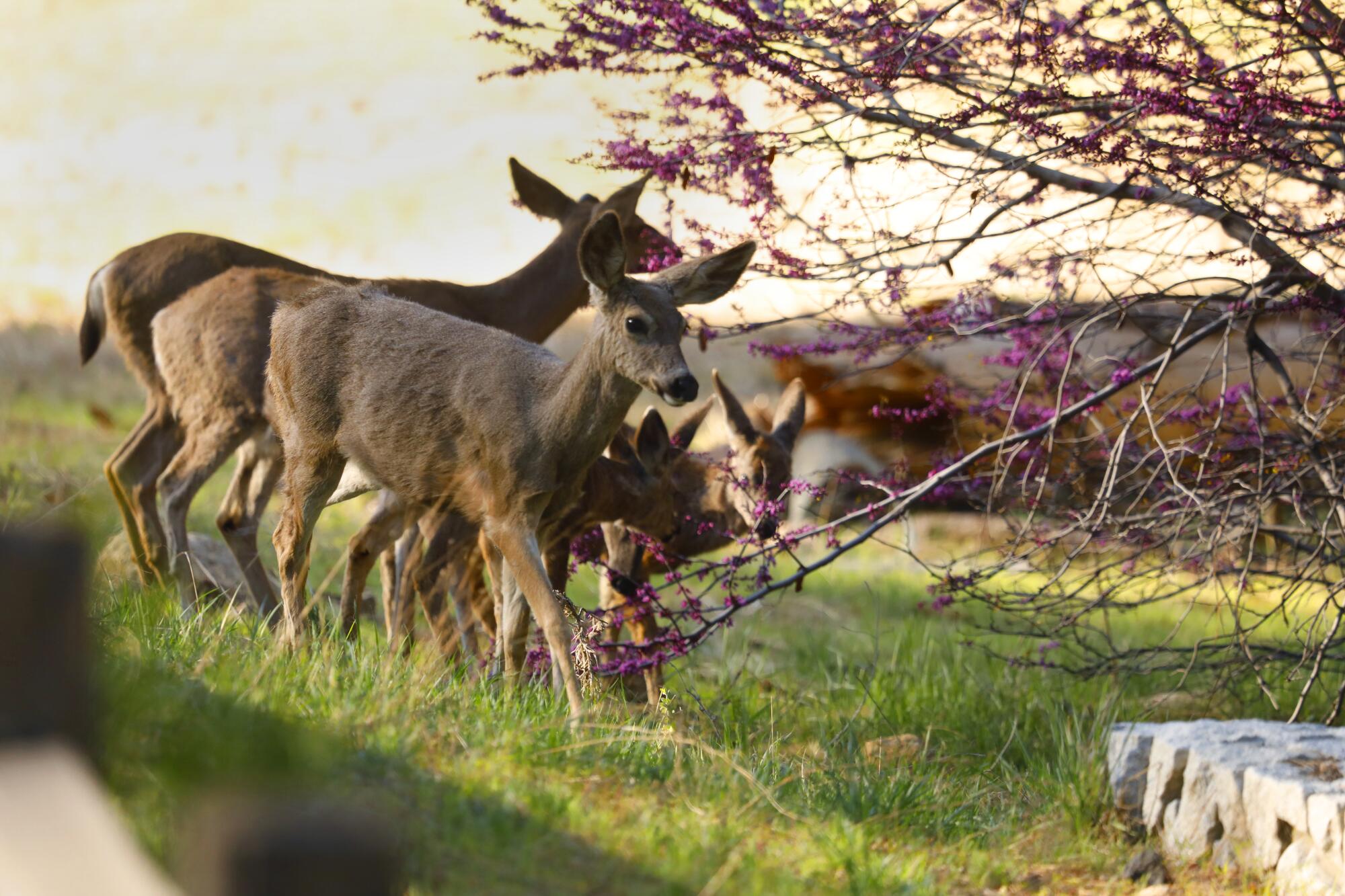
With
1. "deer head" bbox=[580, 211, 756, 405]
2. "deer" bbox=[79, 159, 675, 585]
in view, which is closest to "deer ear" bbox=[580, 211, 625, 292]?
"deer head" bbox=[580, 211, 756, 405]

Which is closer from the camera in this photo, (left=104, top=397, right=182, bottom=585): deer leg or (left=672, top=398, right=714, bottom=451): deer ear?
(left=672, top=398, right=714, bottom=451): deer ear

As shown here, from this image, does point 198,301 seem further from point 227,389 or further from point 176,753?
point 176,753

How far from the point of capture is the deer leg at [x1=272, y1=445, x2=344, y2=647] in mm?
5246

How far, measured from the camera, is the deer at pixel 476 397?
16.3 ft

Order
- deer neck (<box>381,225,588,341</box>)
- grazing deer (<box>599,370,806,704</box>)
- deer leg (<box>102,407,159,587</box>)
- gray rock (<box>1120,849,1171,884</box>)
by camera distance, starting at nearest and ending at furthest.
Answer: gray rock (<box>1120,849,1171,884</box>)
deer leg (<box>102,407,159,587</box>)
grazing deer (<box>599,370,806,704</box>)
deer neck (<box>381,225,588,341</box>)

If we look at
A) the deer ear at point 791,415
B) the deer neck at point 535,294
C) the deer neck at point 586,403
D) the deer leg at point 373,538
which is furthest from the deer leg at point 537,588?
the deer neck at point 535,294

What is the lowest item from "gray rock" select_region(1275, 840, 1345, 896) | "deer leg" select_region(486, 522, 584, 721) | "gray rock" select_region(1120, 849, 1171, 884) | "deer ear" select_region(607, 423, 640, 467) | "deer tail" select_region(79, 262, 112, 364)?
"gray rock" select_region(1120, 849, 1171, 884)

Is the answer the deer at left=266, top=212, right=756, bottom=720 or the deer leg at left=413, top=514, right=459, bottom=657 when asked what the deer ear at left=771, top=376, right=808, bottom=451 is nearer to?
the deer leg at left=413, top=514, right=459, bottom=657

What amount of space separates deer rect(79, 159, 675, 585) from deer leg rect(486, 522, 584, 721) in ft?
8.17

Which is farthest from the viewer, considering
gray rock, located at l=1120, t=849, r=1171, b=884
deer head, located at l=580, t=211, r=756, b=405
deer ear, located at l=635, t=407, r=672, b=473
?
deer ear, located at l=635, t=407, r=672, b=473

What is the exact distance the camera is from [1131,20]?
5.32m

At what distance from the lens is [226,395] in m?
6.79

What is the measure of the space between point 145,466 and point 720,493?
3.04 m

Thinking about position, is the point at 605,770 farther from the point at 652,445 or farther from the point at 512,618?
the point at 652,445
